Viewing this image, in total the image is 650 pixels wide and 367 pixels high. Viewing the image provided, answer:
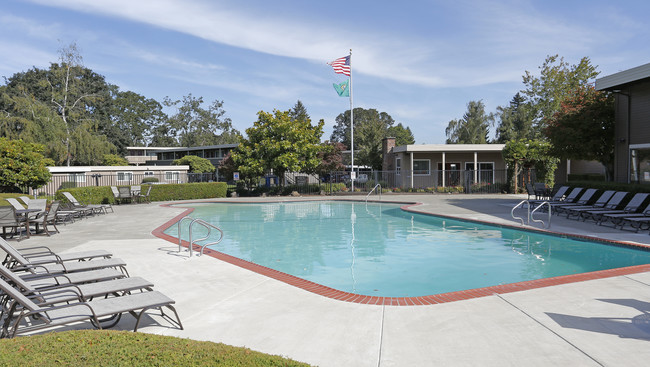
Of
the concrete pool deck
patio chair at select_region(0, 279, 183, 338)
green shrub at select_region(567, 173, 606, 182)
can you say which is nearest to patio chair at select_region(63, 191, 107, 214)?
the concrete pool deck

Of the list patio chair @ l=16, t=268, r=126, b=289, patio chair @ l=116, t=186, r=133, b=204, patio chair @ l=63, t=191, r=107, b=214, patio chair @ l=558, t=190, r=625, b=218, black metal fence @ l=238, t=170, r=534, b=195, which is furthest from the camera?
black metal fence @ l=238, t=170, r=534, b=195

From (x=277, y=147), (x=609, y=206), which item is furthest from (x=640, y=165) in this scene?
(x=277, y=147)

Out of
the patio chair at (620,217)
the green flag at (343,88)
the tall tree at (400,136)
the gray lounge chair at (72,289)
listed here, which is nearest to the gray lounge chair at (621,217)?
the patio chair at (620,217)

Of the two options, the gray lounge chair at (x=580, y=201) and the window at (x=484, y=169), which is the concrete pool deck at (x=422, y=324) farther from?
the window at (x=484, y=169)

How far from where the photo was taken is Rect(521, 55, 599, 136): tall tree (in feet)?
103

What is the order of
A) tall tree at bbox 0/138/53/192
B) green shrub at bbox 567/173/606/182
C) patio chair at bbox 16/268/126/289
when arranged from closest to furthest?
patio chair at bbox 16/268/126/289, tall tree at bbox 0/138/53/192, green shrub at bbox 567/173/606/182

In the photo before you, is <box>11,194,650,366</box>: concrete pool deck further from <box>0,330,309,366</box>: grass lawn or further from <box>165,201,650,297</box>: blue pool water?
<box>165,201,650,297</box>: blue pool water

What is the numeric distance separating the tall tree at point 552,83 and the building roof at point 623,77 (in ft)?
57.9

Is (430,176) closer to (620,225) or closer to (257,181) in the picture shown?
(257,181)

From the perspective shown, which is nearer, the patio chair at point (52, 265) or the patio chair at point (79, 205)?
the patio chair at point (52, 265)

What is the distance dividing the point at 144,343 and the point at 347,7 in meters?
19.9

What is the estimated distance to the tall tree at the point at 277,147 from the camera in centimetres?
2792

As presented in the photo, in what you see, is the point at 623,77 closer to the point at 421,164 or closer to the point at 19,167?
the point at 421,164

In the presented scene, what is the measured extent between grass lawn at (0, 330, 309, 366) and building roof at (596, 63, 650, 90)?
15567 millimetres
